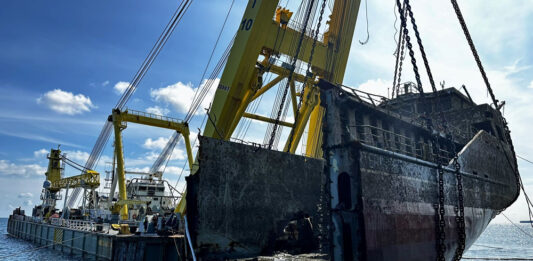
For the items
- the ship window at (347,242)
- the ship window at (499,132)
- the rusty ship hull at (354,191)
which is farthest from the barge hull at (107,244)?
the ship window at (499,132)

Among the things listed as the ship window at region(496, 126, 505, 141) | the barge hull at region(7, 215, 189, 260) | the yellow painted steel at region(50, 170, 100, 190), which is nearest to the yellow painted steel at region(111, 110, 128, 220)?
the barge hull at region(7, 215, 189, 260)

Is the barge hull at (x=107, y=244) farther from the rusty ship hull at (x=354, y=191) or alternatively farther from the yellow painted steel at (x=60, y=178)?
the yellow painted steel at (x=60, y=178)

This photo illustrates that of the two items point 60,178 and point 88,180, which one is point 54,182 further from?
point 88,180

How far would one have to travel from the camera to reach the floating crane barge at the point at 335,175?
8.22 m

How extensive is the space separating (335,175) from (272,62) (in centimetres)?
995

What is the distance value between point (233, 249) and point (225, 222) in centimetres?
89

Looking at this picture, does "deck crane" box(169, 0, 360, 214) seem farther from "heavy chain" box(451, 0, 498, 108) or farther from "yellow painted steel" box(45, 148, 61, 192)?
"yellow painted steel" box(45, 148, 61, 192)

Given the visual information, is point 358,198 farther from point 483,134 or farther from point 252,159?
point 483,134

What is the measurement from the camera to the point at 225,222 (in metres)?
10.4

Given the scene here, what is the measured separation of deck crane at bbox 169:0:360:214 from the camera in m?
15.9

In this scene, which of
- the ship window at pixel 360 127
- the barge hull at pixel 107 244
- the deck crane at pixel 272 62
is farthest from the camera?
the deck crane at pixel 272 62

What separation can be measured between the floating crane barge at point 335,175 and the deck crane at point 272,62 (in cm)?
6

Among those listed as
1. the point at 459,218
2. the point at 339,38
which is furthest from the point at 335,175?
the point at 339,38

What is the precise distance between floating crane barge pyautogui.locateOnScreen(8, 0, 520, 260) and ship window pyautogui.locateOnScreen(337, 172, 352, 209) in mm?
26
